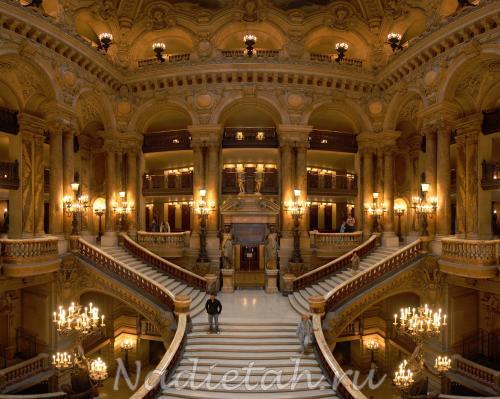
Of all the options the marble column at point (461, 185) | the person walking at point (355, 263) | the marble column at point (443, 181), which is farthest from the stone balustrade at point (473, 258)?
the marble column at point (461, 185)

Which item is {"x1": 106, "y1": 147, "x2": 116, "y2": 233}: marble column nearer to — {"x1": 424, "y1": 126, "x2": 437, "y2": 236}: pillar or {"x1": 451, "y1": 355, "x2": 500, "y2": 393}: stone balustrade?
{"x1": 424, "y1": 126, "x2": 437, "y2": 236}: pillar

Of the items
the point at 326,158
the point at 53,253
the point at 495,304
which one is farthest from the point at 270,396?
the point at 326,158

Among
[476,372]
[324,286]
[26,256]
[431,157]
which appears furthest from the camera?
[431,157]

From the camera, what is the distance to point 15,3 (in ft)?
45.9

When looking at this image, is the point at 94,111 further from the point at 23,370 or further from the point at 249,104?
the point at 23,370

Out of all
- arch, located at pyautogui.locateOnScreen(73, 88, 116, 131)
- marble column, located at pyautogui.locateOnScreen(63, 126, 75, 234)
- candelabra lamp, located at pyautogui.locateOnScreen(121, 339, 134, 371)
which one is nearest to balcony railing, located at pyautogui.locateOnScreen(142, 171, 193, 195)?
arch, located at pyautogui.locateOnScreen(73, 88, 116, 131)

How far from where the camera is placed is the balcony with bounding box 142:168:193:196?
2272 cm

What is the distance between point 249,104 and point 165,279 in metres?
10.3

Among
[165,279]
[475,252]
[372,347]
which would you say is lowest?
[372,347]

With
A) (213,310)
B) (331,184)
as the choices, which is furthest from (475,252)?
(331,184)

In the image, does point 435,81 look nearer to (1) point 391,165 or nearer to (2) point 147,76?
(1) point 391,165

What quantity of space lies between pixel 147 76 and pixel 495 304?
19358mm

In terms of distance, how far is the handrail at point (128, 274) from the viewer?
14484 millimetres

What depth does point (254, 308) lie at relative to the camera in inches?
608
